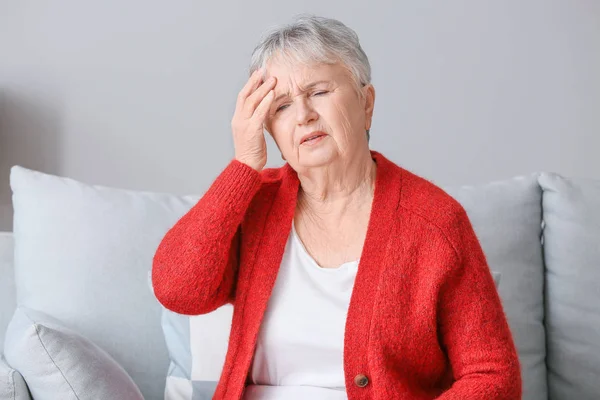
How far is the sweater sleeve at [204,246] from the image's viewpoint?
4.88 ft

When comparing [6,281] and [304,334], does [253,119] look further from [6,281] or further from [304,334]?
[6,281]

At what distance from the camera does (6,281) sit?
1.99 meters

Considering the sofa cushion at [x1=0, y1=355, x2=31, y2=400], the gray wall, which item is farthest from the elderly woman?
the gray wall

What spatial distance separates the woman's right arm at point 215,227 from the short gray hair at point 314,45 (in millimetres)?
56

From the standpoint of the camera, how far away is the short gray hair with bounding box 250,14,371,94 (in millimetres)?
1478

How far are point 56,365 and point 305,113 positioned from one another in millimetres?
666

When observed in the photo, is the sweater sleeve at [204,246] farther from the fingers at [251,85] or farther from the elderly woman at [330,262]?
the fingers at [251,85]

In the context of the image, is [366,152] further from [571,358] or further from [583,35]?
[583,35]

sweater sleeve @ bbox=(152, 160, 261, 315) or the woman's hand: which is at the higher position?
the woman's hand

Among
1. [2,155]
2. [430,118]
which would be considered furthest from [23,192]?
[430,118]

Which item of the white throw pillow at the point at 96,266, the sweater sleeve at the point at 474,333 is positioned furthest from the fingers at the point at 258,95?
the white throw pillow at the point at 96,266

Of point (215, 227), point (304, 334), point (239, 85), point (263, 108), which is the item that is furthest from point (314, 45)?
point (239, 85)

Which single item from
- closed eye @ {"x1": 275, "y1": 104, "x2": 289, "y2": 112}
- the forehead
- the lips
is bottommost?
the lips

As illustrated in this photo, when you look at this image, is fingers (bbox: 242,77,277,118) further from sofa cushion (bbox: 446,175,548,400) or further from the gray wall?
the gray wall
